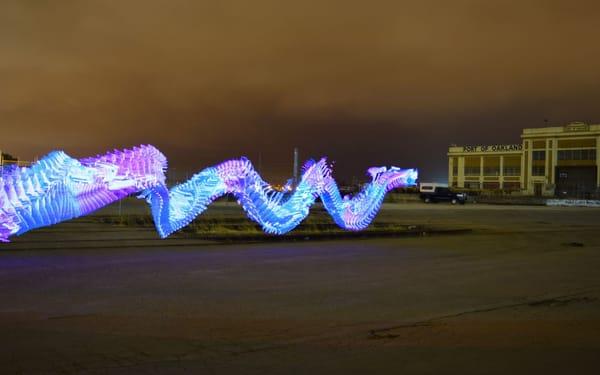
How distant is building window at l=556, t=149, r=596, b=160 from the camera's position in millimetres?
87500

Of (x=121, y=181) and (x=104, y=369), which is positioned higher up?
(x=121, y=181)

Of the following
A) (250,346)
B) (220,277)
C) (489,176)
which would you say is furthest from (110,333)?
(489,176)

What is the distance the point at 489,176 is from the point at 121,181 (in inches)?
3729

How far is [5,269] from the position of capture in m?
11.2

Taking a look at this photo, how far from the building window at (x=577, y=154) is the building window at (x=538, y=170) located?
10.4 feet

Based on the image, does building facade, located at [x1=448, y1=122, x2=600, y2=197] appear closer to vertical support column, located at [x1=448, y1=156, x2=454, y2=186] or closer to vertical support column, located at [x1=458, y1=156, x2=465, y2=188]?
vertical support column, located at [x1=458, y1=156, x2=465, y2=188]

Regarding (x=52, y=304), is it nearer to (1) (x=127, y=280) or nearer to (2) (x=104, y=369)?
(1) (x=127, y=280)

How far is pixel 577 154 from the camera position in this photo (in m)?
88.8

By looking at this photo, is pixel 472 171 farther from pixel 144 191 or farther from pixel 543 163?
pixel 144 191

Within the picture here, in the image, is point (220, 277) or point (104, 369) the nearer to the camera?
point (104, 369)

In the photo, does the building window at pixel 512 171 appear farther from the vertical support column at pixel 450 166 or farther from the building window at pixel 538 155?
the vertical support column at pixel 450 166

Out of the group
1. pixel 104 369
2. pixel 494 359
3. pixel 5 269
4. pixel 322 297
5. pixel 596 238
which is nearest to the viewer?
pixel 104 369

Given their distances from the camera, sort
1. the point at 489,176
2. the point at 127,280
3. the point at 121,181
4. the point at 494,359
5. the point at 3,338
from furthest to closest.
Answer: the point at 489,176 < the point at 121,181 < the point at 127,280 < the point at 3,338 < the point at 494,359

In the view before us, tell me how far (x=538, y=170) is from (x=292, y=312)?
9318 centimetres
